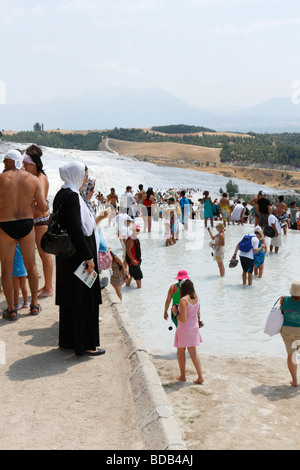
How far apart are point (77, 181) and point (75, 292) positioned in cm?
99

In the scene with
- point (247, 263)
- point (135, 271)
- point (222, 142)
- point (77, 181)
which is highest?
point (222, 142)

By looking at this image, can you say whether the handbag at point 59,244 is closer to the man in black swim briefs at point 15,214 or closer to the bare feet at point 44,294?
the man in black swim briefs at point 15,214

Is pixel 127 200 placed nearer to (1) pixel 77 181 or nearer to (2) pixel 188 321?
(2) pixel 188 321

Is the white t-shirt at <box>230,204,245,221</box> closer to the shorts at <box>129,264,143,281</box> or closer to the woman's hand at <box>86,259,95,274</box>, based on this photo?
the shorts at <box>129,264,143,281</box>

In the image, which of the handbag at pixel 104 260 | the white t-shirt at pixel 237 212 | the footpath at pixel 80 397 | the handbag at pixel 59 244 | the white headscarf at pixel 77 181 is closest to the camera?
the footpath at pixel 80 397

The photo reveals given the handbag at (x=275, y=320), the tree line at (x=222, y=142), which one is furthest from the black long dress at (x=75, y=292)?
the tree line at (x=222, y=142)

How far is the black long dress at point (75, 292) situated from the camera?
4.72 metres

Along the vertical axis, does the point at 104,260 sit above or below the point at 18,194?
below

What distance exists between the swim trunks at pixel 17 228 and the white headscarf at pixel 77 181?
1.23m

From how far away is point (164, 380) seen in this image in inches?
259

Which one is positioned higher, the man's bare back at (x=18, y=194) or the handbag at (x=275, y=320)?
the man's bare back at (x=18, y=194)

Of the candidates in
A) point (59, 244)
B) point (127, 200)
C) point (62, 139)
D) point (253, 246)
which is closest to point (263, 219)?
point (127, 200)

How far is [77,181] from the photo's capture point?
4.79 metres
